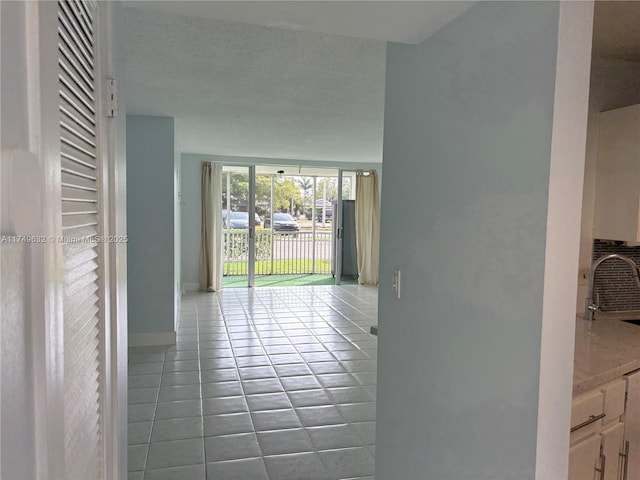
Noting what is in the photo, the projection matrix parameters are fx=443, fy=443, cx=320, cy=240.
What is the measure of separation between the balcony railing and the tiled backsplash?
6.55 meters

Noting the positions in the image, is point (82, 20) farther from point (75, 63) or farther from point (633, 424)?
point (633, 424)

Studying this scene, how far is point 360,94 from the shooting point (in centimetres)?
330

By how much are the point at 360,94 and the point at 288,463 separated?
252 centimetres

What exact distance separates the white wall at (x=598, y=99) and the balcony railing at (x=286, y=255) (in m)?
6.61

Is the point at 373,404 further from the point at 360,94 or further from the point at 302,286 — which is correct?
the point at 302,286

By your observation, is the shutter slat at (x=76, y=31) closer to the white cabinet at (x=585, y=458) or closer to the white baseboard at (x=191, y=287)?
the white cabinet at (x=585, y=458)

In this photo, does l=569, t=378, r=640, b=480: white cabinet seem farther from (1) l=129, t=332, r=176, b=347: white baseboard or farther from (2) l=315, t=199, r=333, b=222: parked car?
(2) l=315, t=199, r=333, b=222: parked car

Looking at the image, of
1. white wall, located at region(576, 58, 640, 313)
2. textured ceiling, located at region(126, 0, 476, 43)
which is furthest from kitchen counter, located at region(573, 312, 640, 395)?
textured ceiling, located at region(126, 0, 476, 43)

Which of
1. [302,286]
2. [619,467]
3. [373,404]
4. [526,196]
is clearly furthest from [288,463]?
[302,286]

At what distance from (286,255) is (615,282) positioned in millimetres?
7173

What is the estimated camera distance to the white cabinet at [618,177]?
82.7 inches

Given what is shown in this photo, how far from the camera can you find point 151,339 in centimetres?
441

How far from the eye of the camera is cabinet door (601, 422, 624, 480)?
5.17 feet

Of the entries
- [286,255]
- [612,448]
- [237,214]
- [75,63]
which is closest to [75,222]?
[75,63]
